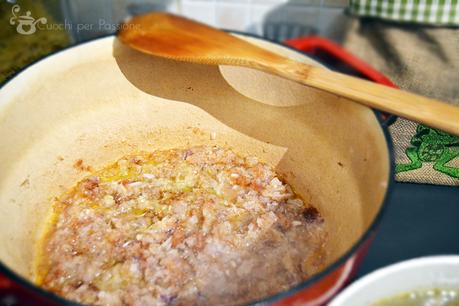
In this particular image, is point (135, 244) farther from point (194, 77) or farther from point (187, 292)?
point (194, 77)

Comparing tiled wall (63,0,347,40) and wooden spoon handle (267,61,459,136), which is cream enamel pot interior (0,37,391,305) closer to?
wooden spoon handle (267,61,459,136)

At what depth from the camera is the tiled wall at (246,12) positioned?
1346 millimetres

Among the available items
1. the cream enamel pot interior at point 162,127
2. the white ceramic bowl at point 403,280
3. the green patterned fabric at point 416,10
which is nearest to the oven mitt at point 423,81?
the green patterned fabric at point 416,10

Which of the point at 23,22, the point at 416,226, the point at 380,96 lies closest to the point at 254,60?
the point at 380,96

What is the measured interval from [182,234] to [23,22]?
24.5 inches

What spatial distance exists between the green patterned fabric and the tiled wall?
9.5 inches

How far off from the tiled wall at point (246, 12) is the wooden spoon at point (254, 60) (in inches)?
15.8

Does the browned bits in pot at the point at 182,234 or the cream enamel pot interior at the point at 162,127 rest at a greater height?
the cream enamel pot interior at the point at 162,127

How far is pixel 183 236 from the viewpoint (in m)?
0.91

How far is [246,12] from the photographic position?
1.38 metres

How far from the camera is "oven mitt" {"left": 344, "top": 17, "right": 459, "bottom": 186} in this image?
0.99 meters

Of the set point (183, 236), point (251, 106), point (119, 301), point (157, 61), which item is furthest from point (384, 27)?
point (119, 301)

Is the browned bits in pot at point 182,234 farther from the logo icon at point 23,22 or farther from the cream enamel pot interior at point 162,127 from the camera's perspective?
the logo icon at point 23,22

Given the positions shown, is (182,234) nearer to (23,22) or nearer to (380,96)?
(380,96)
